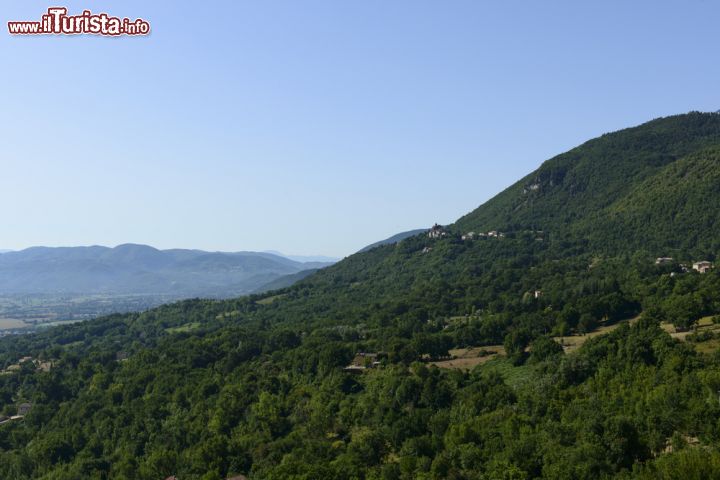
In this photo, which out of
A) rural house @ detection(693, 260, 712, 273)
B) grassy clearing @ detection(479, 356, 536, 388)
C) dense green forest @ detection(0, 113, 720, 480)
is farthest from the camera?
rural house @ detection(693, 260, 712, 273)

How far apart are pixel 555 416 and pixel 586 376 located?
11.6 m

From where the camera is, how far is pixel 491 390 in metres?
62.4

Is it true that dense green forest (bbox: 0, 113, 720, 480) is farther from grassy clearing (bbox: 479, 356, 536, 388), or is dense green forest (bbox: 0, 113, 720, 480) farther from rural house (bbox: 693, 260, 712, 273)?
rural house (bbox: 693, 260, 712, 273)

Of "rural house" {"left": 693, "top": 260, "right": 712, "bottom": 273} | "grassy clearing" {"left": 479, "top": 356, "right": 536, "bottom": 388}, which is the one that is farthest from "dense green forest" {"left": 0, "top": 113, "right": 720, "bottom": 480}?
"rural house" {"left": 693, "top": 260, "right": 712, "bottom": 273}

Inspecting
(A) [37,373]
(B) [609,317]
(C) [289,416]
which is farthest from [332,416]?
(A) [37,373]

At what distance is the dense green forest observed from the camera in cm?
4538

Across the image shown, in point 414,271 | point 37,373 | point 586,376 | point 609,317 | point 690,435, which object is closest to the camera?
point 690,435

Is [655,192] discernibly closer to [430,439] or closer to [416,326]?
[416,326]

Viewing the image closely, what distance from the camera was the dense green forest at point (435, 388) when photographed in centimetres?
4538

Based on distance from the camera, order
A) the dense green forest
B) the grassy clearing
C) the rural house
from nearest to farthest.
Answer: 1. the dense green forest
2. the grassy clearing
3. the rural house

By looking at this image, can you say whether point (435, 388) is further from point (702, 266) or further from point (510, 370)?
point (702, 266)

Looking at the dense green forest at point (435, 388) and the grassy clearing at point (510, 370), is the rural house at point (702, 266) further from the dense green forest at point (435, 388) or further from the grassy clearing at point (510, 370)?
the grassy clearing at point (510, 370)

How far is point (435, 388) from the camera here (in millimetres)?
67438

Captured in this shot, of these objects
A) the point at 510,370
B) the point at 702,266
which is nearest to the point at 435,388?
the point at 510,370
